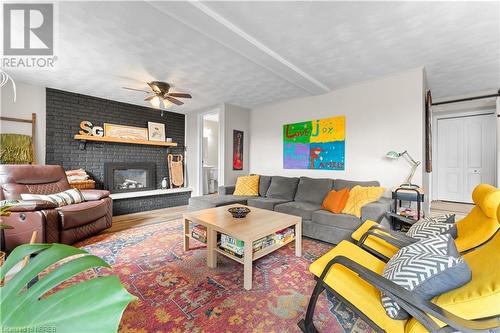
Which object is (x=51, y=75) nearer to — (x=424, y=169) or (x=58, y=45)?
(x=58, y=45)

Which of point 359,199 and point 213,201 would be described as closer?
point 359,199

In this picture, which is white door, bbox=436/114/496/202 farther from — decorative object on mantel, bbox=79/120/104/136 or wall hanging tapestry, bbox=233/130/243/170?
decorative object on mantel, bbox=79/120/104/136

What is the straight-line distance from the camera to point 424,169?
118 inches

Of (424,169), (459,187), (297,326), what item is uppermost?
(424,169)

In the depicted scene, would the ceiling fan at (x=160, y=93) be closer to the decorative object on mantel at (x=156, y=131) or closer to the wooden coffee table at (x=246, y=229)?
the decorative object on mantel at (x=156, y=131)

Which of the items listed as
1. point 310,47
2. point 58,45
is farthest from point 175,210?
point 310,47

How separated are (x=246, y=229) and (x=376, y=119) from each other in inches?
106

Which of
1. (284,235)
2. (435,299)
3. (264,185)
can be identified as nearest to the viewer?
(435,299)

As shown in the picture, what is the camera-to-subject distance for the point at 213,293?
1712 millimetres

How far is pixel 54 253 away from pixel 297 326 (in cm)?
145

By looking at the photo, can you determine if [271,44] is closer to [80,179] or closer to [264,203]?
[264,203]

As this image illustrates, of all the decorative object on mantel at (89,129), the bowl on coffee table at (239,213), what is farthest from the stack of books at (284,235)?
the decorative object on mantel at (89,129)

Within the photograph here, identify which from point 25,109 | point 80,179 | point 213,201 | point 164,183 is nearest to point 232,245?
point 213,201

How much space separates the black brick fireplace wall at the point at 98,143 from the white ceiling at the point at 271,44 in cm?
47
